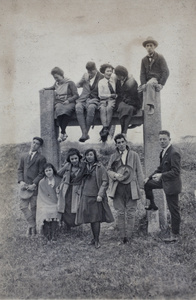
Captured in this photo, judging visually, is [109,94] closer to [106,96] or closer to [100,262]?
[106,96]

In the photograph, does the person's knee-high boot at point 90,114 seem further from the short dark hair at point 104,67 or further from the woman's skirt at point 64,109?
the short dark hair at point 104,67

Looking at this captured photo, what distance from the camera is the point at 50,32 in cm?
534

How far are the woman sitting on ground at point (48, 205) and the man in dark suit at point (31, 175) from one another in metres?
0.12

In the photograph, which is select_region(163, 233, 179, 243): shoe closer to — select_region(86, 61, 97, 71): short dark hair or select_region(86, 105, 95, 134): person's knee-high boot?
select_region(86, 105, 95, 134): person's knee-high boot

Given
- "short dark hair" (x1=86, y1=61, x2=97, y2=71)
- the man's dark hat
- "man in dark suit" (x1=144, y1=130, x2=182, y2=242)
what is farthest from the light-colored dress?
the man's dark hat

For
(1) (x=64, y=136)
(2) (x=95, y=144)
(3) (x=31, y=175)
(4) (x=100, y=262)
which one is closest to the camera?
(4) (x=100, y=262)

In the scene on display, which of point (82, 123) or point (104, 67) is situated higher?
point (104, 67)

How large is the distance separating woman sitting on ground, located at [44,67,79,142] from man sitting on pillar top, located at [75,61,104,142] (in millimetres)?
115

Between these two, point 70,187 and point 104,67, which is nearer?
point 70,187

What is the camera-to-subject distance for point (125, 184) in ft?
15.4

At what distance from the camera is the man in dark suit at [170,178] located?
4.59 meters

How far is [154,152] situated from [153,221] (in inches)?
39.2

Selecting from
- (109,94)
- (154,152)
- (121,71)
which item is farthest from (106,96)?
(154,152)

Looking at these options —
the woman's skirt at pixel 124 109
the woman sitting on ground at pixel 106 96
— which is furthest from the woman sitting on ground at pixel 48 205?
the woman's skirt at pixel 124 109
